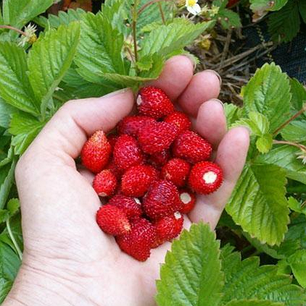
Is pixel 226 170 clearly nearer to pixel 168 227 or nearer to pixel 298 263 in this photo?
pixel 168 227

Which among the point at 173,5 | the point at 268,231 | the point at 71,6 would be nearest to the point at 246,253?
the point at 268,231

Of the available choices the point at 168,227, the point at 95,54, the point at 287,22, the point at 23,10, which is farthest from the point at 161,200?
the point at 287,22

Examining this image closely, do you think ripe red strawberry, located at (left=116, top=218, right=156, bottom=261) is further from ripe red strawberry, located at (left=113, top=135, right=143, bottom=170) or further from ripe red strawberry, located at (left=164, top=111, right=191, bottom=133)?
ripe red strawberry, located at (left=164, top=111, right=191, bottom=133)

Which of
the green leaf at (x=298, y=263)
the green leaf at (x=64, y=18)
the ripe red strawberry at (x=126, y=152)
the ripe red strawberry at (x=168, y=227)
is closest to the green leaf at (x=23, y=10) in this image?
the green leaf at (x=64, y=18)

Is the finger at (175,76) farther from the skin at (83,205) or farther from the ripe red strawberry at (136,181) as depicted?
the ripe red strawberry at (136,181)

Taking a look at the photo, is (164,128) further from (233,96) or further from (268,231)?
(233,96)
